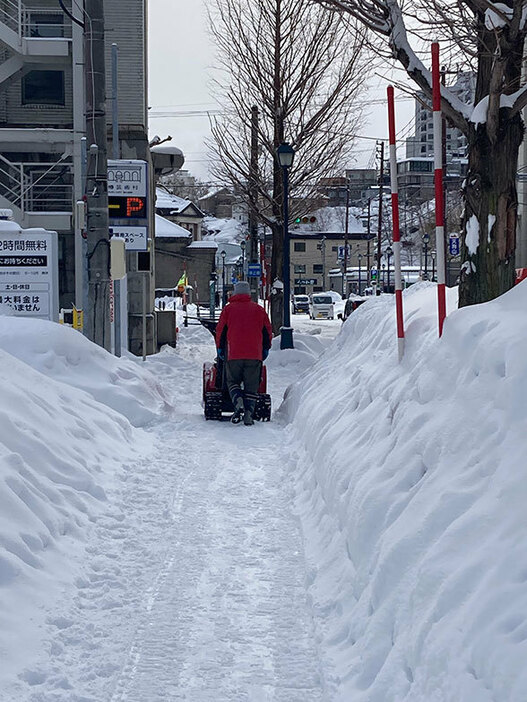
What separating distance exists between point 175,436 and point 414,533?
6.51m

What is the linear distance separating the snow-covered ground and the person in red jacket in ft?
8.44

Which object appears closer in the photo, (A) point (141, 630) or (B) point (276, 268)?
(A) point (141, 630)

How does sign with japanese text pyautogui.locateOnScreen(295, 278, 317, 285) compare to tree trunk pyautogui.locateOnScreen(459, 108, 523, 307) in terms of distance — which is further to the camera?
sign with japanese text pyautogui.locateOnScreen(295, 278, 317, 285)

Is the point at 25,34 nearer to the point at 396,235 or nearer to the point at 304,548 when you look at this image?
the point at 396,235

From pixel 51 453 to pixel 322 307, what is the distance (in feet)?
168

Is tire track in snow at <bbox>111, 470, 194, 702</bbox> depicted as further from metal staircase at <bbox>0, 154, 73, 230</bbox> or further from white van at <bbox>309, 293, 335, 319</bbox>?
white van at <bbox>309, 293, 335, 319</bbox>

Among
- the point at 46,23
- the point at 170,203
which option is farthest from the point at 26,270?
the point at 170,203

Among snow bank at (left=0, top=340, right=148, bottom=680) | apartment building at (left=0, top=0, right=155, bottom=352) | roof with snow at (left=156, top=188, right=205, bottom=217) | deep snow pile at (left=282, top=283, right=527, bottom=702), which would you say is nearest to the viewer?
deep snow pile at (left=282, top=283, right=527, bottom=702)

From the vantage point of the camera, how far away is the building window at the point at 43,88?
2761cm

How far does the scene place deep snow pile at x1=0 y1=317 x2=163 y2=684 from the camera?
202 inches

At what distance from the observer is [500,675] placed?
301 cm

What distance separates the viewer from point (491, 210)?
307 inches

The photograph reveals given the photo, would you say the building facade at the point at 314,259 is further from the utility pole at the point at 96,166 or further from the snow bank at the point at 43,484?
the snow bank at the point at 43,484

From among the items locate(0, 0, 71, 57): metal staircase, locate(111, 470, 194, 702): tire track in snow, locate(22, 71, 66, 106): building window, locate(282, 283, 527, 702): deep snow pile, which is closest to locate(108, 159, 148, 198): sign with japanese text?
locate(0, 0, 71, 57): metal staircase
